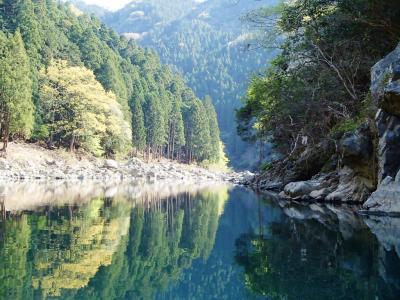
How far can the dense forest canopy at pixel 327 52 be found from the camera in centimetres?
1605

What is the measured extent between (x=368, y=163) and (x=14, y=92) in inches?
1179

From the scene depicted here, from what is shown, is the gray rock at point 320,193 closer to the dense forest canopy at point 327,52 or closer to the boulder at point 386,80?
the dense forest canopy at point 327,52

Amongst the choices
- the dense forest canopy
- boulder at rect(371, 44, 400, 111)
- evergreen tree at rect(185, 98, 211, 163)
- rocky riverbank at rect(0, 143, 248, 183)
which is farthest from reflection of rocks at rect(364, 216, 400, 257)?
evergreen tree at rect(185, 98, 211, 163)

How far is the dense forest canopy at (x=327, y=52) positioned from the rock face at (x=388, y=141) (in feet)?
→ 5.50

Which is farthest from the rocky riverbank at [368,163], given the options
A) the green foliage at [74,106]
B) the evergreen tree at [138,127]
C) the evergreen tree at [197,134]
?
the evergreen tree at [197,134]

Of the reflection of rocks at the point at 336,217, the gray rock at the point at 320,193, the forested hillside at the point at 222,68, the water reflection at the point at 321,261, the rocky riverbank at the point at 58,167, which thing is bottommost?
the water reflection at the point at 321,261

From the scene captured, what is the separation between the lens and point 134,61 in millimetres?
85375

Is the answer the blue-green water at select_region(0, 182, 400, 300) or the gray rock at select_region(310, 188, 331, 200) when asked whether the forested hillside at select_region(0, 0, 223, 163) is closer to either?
the gray rock at select_region(310, 188, 331, 200)

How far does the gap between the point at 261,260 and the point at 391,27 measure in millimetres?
11341

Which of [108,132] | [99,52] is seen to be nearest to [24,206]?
[108,132]

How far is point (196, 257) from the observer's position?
736 cm

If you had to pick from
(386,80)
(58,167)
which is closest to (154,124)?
(58,167)

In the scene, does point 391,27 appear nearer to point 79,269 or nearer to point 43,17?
point 79,269

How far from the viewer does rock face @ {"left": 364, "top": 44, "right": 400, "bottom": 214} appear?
470 inches
